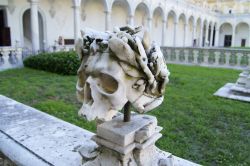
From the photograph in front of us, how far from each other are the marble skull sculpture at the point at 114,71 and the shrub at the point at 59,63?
8.54 metres

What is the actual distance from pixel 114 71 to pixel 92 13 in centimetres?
2071

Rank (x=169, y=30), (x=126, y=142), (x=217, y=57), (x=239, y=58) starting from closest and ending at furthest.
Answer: (x=126, y=142) → (x=239, y=58) → (x=217, y=57) → (x=169, y=30)

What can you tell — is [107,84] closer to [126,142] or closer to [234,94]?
[126,142]

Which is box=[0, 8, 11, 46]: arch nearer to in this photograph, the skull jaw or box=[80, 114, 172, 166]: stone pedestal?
box=[80, 114, 172, 166]: stone pedestal

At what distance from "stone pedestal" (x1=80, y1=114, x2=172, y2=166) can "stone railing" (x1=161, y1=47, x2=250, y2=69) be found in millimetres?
12615

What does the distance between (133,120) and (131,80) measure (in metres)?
0.50

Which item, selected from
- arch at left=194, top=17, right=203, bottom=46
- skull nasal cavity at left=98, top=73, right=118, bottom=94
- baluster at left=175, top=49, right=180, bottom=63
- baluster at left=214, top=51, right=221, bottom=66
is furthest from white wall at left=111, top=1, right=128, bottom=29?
skull nasal cavity at left=98, top=73, right=118, bottom=94

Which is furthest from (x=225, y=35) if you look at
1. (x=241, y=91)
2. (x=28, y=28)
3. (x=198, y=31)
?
(x=241, y=91)

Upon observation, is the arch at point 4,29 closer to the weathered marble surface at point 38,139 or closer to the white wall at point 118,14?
the white wall at point 118,14

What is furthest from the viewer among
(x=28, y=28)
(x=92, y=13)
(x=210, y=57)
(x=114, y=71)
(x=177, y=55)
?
(x=92, y=13)

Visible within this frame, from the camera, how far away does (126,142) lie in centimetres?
167

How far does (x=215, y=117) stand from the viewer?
4977mm

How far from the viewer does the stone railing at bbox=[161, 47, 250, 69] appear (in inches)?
518

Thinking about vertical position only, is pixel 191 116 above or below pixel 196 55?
below
